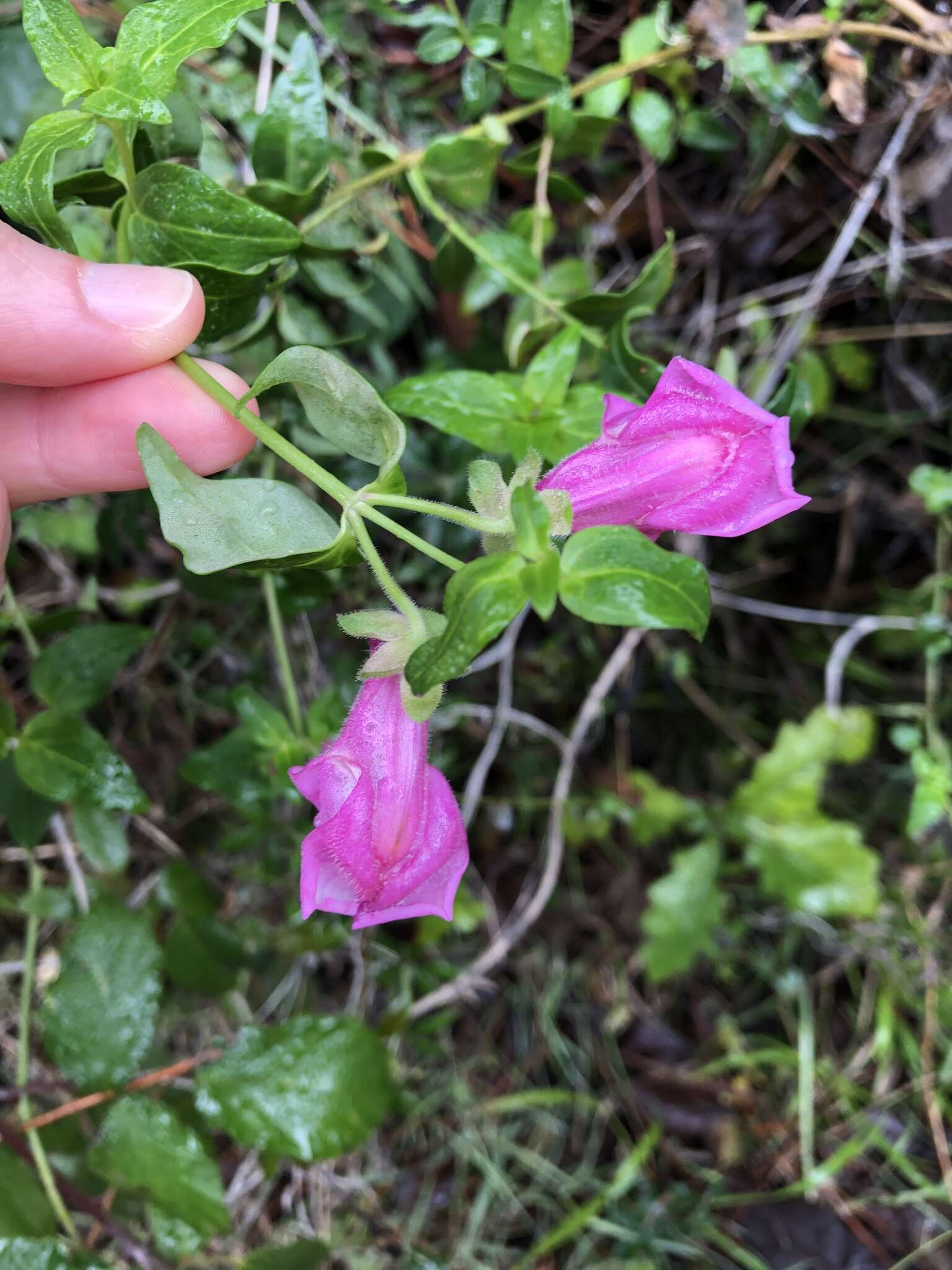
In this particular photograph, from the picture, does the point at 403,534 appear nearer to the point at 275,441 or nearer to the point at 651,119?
the point at 275,441

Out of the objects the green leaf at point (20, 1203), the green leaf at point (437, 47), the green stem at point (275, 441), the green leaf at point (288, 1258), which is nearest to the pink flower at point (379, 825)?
the green stem at point (275, 441)

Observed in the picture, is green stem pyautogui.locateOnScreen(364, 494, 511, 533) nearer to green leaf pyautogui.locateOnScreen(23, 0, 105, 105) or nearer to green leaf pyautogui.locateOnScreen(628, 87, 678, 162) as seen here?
green leaf pyautogui.locateOnScreen(23, 0, 105, 105)

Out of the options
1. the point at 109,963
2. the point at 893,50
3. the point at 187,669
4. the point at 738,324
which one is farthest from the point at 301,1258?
the point at 893,50

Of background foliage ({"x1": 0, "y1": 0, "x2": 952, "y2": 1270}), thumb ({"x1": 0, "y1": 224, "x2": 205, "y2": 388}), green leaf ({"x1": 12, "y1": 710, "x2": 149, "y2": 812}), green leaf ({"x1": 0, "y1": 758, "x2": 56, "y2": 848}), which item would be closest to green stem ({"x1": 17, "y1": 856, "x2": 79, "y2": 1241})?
background foliage ({"x1": 0, "y1": 0, "x2": 952, "y2": 1270})

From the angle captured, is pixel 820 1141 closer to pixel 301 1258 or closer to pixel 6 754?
pixel 301 1258

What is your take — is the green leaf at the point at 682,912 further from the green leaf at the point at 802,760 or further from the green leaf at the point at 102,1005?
the green leaf at the point at 102,1005

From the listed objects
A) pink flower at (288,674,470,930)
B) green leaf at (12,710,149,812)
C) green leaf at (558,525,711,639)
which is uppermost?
green leaf at (558,525,711,639)
